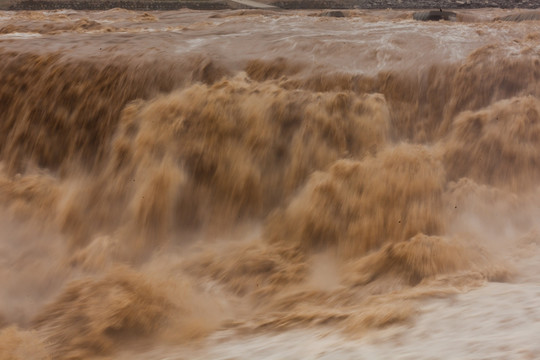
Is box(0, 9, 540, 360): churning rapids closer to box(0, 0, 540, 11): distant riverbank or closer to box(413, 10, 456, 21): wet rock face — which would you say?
box(413, 10, 456, 21): wet rock face

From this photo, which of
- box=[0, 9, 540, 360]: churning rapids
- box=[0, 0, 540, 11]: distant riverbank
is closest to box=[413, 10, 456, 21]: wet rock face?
box=[0, 9, 540, 360]: churning rapids

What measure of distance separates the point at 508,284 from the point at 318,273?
120 centimetres

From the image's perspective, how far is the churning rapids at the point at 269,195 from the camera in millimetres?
2814

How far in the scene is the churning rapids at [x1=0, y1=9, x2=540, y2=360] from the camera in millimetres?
2814

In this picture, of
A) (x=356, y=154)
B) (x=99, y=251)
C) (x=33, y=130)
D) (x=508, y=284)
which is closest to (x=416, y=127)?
(x=356, y=154)

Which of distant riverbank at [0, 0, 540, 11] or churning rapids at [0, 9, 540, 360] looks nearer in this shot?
churning rapids at [0, 9, 540, 360]

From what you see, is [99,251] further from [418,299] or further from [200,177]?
[418,299]

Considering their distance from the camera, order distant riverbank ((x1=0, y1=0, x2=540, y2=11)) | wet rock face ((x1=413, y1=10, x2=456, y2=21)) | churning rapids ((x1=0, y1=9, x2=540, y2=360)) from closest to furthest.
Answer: churning rapids ((x1=0, y1=9, x2=540, y2=360)), wet rock face ((x1=413, y1=10, x2=456, y2=21)), distant riverbank ((x1=0, y1=0, x2=540, y2=11))

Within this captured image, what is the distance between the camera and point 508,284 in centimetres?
262

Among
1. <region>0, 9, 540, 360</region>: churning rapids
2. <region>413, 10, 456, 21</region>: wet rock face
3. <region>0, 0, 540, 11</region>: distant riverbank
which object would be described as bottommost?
<region>0, 9, 540, 360</region>: churning rapids

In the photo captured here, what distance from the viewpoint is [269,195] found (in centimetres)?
405

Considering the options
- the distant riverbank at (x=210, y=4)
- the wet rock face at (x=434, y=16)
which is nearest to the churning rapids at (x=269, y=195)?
the wet rock face at (x=434, y=16)

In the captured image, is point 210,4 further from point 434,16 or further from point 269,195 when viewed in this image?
point 269,195

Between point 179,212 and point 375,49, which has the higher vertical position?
point 375,49
